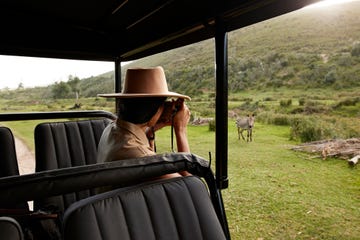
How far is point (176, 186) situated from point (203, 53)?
1535 millimetres

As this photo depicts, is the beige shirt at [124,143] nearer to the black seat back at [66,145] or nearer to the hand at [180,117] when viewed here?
the hand at [180,117]

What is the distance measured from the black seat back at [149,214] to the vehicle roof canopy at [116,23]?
1.04 m

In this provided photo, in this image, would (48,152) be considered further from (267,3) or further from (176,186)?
(267,3)

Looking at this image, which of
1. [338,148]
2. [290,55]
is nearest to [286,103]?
[290,55]

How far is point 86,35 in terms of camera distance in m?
2.88

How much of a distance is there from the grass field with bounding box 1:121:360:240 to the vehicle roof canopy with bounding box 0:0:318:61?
74 centimetres

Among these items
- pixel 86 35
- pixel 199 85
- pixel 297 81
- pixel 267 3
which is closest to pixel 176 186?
pixel 267 3

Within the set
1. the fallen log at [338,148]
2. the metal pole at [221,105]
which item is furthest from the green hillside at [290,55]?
the fallen log at [338,148]

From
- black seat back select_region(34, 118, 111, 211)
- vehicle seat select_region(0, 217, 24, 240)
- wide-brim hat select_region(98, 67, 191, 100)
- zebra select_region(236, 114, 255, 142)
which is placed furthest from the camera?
zebra select_region(236, 114, 255, 142)

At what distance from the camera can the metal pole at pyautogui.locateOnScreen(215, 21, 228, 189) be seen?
67.3 inches

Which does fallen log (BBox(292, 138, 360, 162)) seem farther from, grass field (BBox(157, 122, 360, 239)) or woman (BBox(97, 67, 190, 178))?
woman (BBox(97, 67, 190, 178))

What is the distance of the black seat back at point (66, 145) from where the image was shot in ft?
5.51

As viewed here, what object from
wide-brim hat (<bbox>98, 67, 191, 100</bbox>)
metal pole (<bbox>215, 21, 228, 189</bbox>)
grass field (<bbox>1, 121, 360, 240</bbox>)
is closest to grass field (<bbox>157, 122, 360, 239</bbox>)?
grass field (<bbox>1, 121, 360, 240</bbox>)

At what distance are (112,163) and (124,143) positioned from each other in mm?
390
